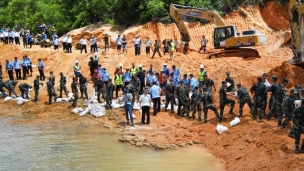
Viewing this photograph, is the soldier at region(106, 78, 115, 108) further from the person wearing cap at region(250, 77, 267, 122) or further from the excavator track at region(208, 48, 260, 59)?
the excavator track at region(208, 48, 260, 59)

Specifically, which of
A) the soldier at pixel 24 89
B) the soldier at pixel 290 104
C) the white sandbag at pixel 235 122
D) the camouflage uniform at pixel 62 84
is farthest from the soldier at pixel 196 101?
the soldier at pixel 24 89

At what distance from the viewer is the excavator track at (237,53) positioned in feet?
87.7

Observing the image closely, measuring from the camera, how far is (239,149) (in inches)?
556

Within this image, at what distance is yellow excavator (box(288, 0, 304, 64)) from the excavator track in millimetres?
7185

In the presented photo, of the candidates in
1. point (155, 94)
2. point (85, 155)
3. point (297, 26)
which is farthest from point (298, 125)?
point (297, 26)

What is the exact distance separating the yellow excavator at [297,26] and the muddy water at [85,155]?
7.38 m

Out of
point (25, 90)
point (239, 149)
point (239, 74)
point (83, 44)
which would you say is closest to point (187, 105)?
point (239, 149)

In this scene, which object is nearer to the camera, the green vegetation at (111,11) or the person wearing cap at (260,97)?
the person wearing cap at (260,97)

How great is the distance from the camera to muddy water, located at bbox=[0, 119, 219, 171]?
538 inches

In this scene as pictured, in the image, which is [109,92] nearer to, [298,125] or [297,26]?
[297,26]

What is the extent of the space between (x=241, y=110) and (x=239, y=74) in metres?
7.40

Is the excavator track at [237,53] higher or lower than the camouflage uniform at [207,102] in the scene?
higher

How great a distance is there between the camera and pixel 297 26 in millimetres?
18953

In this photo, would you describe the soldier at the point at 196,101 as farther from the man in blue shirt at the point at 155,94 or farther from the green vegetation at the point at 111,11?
the green vegetation at the point at 111,11
